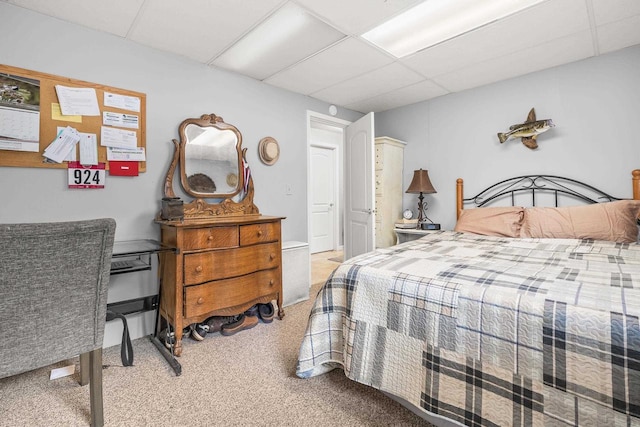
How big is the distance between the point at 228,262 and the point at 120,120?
132 centimetres

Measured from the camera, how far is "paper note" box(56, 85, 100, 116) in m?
2.02

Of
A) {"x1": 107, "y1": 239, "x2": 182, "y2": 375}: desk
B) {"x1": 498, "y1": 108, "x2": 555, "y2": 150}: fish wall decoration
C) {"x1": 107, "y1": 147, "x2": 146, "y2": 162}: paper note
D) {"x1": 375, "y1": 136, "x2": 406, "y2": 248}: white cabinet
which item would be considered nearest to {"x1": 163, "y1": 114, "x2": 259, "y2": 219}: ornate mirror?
{"x1": 107, "y1": 147, "x2": 146, "y2": 162}: paper note

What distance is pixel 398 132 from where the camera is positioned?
13.5 ft

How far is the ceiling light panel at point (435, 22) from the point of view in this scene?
1.99 metres

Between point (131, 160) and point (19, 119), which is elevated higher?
point (19, 119)

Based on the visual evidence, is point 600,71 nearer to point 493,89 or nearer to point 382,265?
point 493,89

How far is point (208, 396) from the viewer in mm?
1638

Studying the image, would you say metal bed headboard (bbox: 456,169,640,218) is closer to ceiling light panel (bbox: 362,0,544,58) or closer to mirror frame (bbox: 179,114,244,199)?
ceiling light panel (bbox: 362,0,544,58)

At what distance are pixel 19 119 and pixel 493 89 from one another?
160 inches

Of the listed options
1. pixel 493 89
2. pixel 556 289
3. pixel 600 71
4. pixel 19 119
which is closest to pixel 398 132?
pixel 493 89

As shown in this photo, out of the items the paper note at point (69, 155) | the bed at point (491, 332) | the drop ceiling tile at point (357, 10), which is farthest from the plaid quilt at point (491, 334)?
the paper note at point (69, 155)

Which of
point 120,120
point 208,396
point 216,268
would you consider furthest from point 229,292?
point 120,120

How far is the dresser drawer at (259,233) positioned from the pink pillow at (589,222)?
2.18 m

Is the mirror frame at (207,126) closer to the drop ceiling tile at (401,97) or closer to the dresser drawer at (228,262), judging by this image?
the dresser drawer at (228,262)
